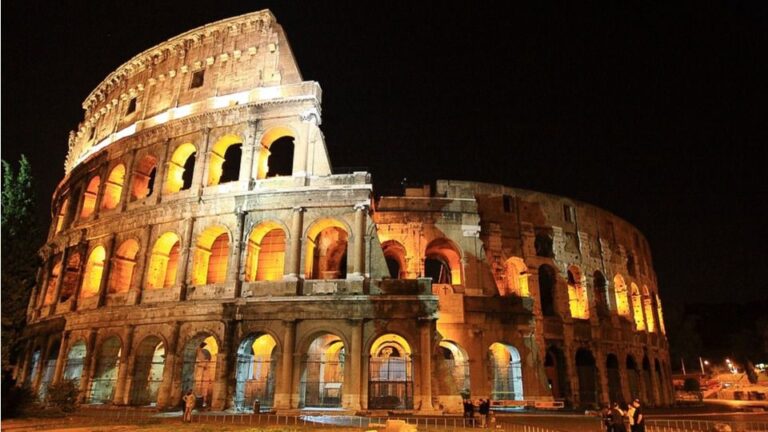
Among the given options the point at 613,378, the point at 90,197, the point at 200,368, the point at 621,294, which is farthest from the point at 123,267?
the point at 621,294

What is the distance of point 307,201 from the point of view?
19219 millimetres

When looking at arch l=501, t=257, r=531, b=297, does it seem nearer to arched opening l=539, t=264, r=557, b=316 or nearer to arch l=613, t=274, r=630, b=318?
arched opening l=539, t=264, r=557, b=316

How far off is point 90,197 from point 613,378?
2827 cm

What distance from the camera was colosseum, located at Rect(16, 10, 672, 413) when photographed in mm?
17984

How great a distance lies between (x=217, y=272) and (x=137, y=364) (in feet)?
15.2

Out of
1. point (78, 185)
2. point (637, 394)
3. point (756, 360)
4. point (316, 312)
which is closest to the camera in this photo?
point (316, 312)

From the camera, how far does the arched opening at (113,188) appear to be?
77.3ft

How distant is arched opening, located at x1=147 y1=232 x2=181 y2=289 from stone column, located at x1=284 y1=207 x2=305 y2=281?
500 centimetres

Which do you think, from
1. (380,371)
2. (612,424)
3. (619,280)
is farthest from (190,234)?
(619,280)

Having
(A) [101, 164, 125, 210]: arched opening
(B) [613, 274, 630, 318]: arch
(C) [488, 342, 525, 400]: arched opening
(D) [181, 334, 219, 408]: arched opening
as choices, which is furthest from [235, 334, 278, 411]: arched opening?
(B) [613, 274, 630, 318]: arch

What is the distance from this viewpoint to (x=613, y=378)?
88.4 feet

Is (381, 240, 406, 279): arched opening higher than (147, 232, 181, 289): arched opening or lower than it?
higher

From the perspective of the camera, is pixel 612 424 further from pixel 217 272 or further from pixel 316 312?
pixel 217 272

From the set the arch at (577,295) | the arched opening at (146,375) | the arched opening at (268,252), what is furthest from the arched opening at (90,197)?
the arch at (577,295)
